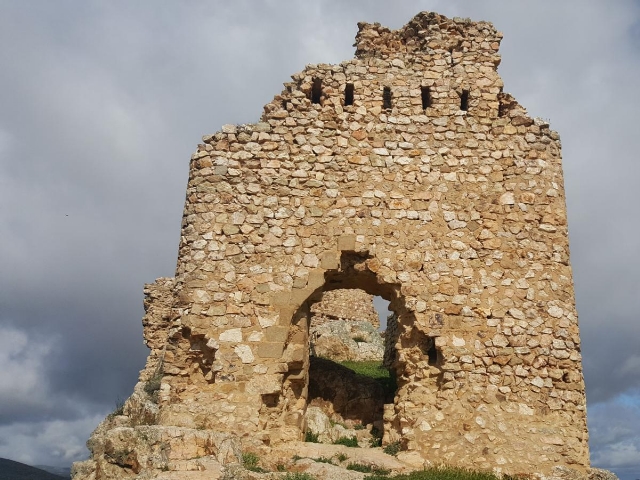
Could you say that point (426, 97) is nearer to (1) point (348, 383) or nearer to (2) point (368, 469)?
(1) point (348, 383)

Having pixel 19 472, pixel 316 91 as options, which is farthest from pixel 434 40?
pixel 19 472

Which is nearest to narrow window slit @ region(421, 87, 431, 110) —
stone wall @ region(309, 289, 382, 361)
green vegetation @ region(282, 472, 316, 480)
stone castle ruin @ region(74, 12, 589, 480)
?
stone castle ruin @ region(74, 12, 589, 480)

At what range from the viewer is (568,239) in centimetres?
941

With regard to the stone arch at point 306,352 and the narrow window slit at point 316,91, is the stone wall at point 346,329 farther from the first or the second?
the narrow window slit at point 316,91

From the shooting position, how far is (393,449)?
8453 mm

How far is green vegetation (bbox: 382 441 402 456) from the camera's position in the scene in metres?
8.41

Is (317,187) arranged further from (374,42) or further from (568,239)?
(568,239)

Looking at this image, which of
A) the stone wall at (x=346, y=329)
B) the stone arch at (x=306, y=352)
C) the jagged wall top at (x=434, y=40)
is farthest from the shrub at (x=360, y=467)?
the stone wall at (x=346, y=329)

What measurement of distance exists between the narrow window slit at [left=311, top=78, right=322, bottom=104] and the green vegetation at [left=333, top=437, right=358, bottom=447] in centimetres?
570

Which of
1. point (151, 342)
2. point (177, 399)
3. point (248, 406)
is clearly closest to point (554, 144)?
point (248, 406)

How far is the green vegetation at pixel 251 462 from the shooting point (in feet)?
24.3

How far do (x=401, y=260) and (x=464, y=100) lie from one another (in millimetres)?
3163

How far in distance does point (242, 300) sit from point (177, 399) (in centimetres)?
174

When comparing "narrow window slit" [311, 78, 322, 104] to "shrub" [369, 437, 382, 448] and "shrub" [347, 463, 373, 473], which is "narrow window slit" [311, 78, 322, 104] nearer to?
"shrub" [369, 437, 382, 448]
